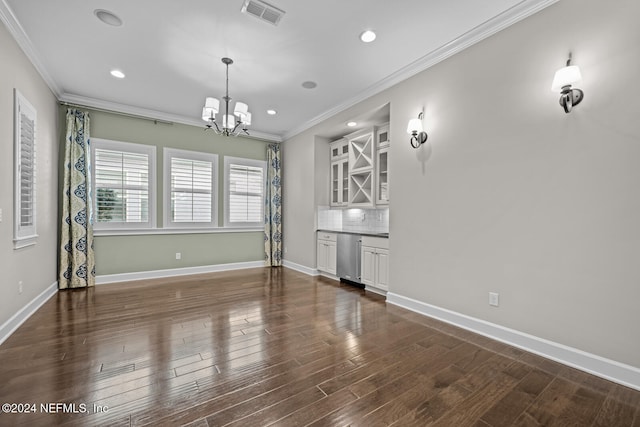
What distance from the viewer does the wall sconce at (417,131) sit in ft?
11.3

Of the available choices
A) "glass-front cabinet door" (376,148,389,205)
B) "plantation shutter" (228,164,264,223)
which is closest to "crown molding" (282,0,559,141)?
"glass-front cabinet door" (376,148,389,205)

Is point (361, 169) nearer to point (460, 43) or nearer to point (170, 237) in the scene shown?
point (460, 43)

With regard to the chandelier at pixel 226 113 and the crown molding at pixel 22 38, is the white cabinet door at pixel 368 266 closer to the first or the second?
the chandelier at pixel 226 113

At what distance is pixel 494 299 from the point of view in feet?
9.11

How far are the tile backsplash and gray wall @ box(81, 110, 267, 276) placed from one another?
163cm

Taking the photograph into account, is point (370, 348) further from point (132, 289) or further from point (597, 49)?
point (132, 289)

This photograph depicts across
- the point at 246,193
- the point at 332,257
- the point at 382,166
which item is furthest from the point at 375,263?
the point at 246,193

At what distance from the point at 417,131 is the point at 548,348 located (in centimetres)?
252

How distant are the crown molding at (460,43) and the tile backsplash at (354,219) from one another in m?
1.91

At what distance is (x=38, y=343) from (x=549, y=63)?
5204 mm

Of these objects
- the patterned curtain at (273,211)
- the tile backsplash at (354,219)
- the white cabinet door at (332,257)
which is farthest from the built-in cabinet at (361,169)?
the patterned curtain at (273,211)

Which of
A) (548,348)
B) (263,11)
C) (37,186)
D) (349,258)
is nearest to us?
(548,348)

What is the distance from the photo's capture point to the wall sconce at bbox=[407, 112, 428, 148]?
3.43m

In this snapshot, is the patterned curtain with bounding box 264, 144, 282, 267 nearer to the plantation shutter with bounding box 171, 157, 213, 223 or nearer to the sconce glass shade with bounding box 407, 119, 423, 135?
the plantation shutter with bounding box 171, 157, 213, 223
